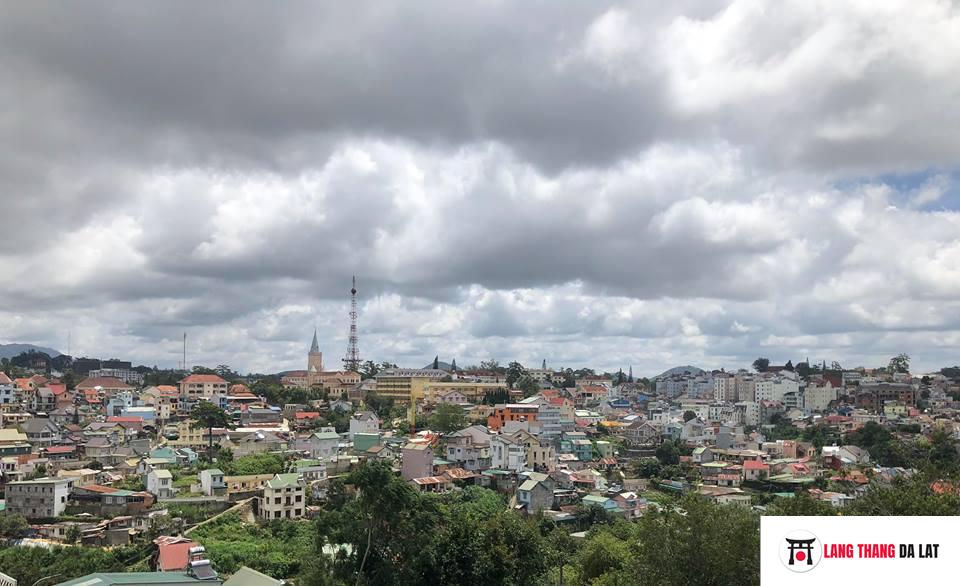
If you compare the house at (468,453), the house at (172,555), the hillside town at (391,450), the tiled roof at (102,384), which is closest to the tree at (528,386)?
the hillside town at (391,450)

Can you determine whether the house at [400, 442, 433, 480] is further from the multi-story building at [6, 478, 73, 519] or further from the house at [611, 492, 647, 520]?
the multi-story building at [6, 478, 73, 519]

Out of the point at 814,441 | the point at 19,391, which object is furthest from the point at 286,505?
the point at 814,441

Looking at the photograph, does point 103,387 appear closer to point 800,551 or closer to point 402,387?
point 402,387

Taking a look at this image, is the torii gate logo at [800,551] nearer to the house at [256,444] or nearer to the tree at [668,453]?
the house at [256,444]

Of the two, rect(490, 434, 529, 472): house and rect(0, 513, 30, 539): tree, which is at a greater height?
rect(490, 434, 529, 472): house

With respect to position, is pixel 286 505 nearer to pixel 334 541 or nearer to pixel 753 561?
pixel 334 541

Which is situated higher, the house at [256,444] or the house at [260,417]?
the house at [260,417]

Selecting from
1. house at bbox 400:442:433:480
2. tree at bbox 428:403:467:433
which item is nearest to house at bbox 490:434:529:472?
house at bbox 400:442:433:480

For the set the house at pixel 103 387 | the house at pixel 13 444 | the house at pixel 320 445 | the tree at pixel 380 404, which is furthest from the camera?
the house at pixel 103 387

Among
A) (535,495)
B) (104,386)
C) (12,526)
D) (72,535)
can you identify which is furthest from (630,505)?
(104,386)
